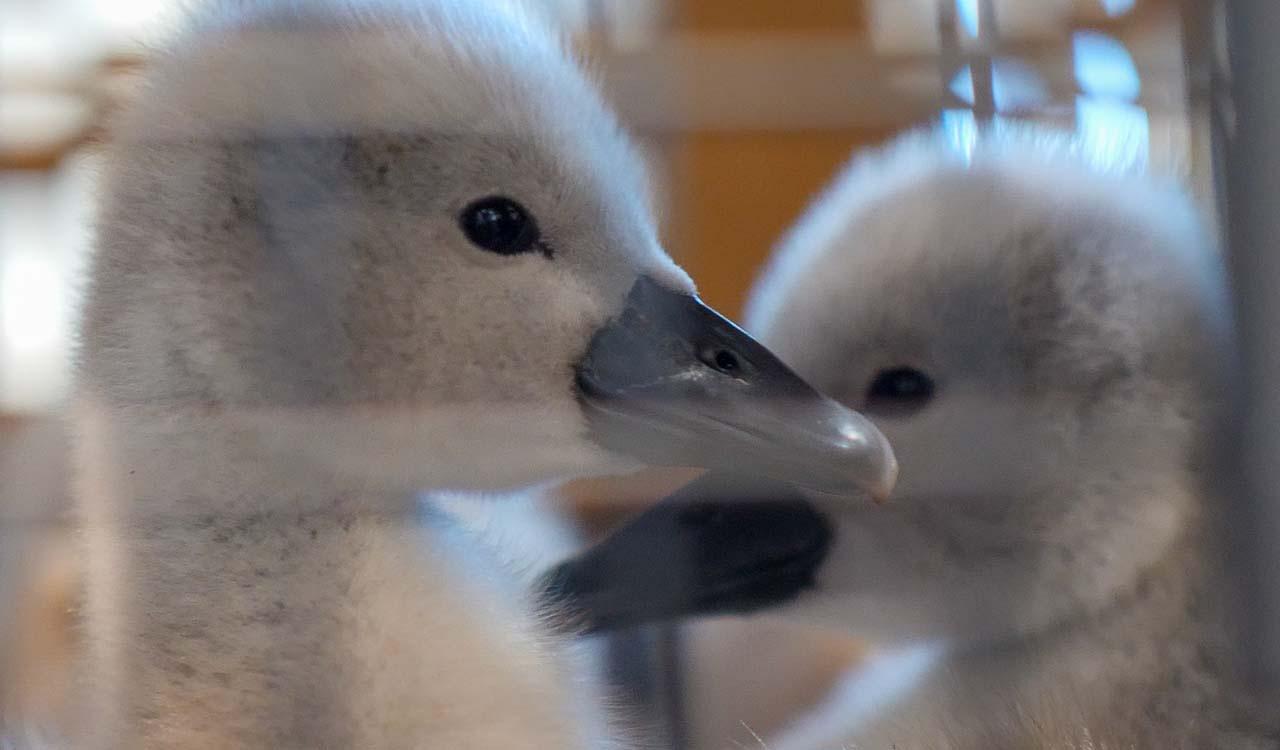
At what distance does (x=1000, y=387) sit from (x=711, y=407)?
34cm

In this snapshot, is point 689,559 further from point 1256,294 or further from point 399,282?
point 1256,294

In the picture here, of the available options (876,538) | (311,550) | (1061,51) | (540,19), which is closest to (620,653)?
(876,538)

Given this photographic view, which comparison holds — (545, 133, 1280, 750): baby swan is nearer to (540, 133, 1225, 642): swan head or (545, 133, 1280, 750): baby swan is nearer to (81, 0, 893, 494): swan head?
(540, 133, 1225, 642): swan head

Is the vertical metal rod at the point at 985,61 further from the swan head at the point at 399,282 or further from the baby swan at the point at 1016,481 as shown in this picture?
the swan head at the point at 399,282

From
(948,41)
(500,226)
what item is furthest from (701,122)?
(948,41)

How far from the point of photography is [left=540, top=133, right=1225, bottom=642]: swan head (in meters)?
1.12

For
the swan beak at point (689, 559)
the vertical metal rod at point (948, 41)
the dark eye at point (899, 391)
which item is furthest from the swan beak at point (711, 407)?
the vertical metal rod at point (948, 41)

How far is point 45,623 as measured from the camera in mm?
1330

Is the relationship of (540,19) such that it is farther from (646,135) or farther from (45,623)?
(45,623)

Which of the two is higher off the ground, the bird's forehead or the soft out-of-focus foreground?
the bird's forehead

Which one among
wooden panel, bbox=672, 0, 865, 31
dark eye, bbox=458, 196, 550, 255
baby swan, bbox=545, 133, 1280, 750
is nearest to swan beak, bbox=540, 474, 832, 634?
baby swan, bbox=545, 133, 1280, 750

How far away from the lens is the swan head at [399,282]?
893 millimetres

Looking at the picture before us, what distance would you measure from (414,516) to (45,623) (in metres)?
0.56

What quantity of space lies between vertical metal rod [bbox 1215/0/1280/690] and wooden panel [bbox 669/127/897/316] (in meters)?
0.36
